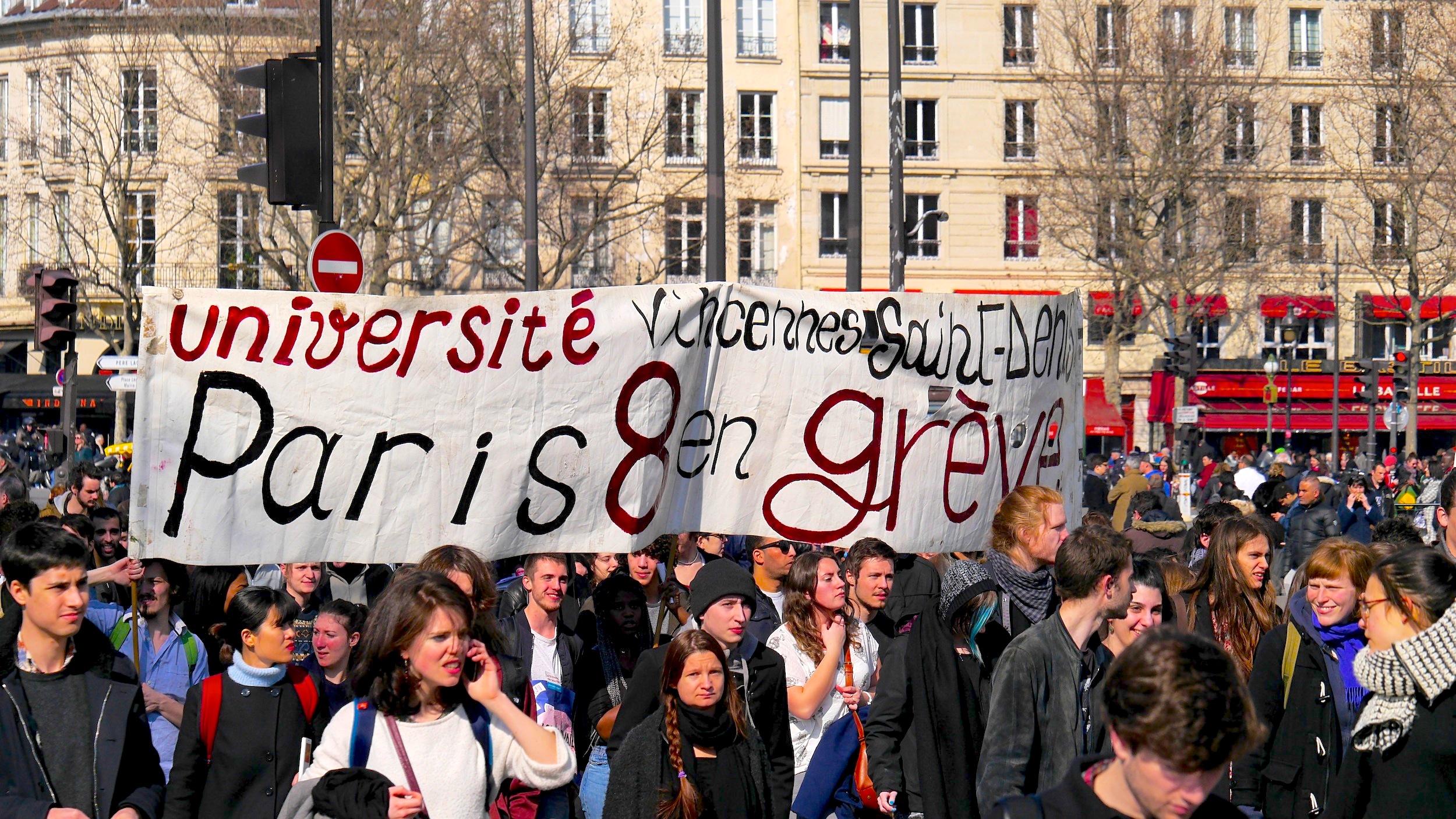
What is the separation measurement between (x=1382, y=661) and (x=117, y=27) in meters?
38.2

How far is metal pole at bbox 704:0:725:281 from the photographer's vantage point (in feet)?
57.7

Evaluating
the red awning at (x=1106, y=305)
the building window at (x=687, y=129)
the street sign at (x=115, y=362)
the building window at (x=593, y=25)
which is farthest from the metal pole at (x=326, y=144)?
the red awning at (x=1106, y=305)

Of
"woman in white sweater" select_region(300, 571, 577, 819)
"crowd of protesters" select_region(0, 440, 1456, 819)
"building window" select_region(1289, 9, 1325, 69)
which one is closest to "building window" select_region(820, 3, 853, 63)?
"building window" select_region(1289, 9, 1325, 69)

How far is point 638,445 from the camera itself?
21.0ft

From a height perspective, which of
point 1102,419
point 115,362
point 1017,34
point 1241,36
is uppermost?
point 1017,34

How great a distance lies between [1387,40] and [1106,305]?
31.8 feet

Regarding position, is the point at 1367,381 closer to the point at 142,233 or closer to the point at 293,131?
the point at 142,233

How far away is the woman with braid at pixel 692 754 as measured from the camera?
179 inches

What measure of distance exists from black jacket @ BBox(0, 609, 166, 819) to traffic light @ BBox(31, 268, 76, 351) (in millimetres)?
10032

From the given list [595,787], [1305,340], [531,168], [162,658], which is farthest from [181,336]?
[1305,340]

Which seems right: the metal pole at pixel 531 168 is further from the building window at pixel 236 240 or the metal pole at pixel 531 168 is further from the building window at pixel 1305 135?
the building window at pixel 1305 135

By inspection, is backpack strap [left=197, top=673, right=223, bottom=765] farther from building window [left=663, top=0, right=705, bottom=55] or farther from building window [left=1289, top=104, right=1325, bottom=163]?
building window [left=1289, top=104, right=1325, bottom=163]

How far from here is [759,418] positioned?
21.9 feet

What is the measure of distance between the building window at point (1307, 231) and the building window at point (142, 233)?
29.9 m
